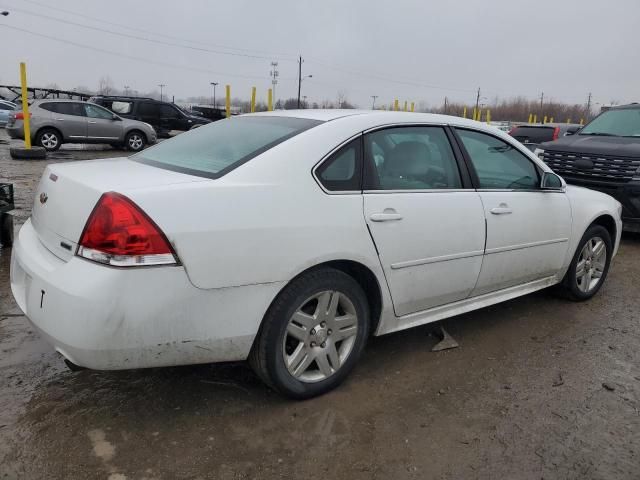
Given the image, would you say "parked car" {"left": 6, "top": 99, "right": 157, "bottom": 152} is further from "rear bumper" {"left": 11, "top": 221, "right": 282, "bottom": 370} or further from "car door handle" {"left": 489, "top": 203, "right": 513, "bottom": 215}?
"car door handle" {"left": 489, "top": 203, "right": 513, "bottom": 215}

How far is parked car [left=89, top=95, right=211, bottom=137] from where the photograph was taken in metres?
19.3

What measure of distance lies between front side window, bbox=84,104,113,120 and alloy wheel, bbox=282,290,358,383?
15156 millimetres

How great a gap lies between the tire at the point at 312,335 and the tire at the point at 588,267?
2327 mm

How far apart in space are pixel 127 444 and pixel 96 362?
45 cm

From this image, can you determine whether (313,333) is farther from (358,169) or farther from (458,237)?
(458,237)

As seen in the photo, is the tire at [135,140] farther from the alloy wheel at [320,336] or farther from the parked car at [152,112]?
the alloy wheel at [320,336]

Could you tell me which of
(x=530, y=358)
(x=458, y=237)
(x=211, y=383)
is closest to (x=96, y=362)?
(x=211, y=383)

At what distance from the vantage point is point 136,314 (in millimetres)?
2201

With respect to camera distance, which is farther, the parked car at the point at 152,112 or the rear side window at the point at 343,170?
the parked car at the point at 152,112

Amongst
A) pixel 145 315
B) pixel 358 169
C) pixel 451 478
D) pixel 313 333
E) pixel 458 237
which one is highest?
pixel 358 169

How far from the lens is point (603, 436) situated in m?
2.63

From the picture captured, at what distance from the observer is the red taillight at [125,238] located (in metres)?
2.19

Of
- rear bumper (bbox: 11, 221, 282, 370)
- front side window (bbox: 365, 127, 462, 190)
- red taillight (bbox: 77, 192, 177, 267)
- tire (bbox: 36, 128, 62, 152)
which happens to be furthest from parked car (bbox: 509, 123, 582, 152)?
tire (bbox: 36, 128, 62, 152)

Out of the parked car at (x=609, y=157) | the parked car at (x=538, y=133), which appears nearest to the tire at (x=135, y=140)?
the parked car at (x=538, y=133)
